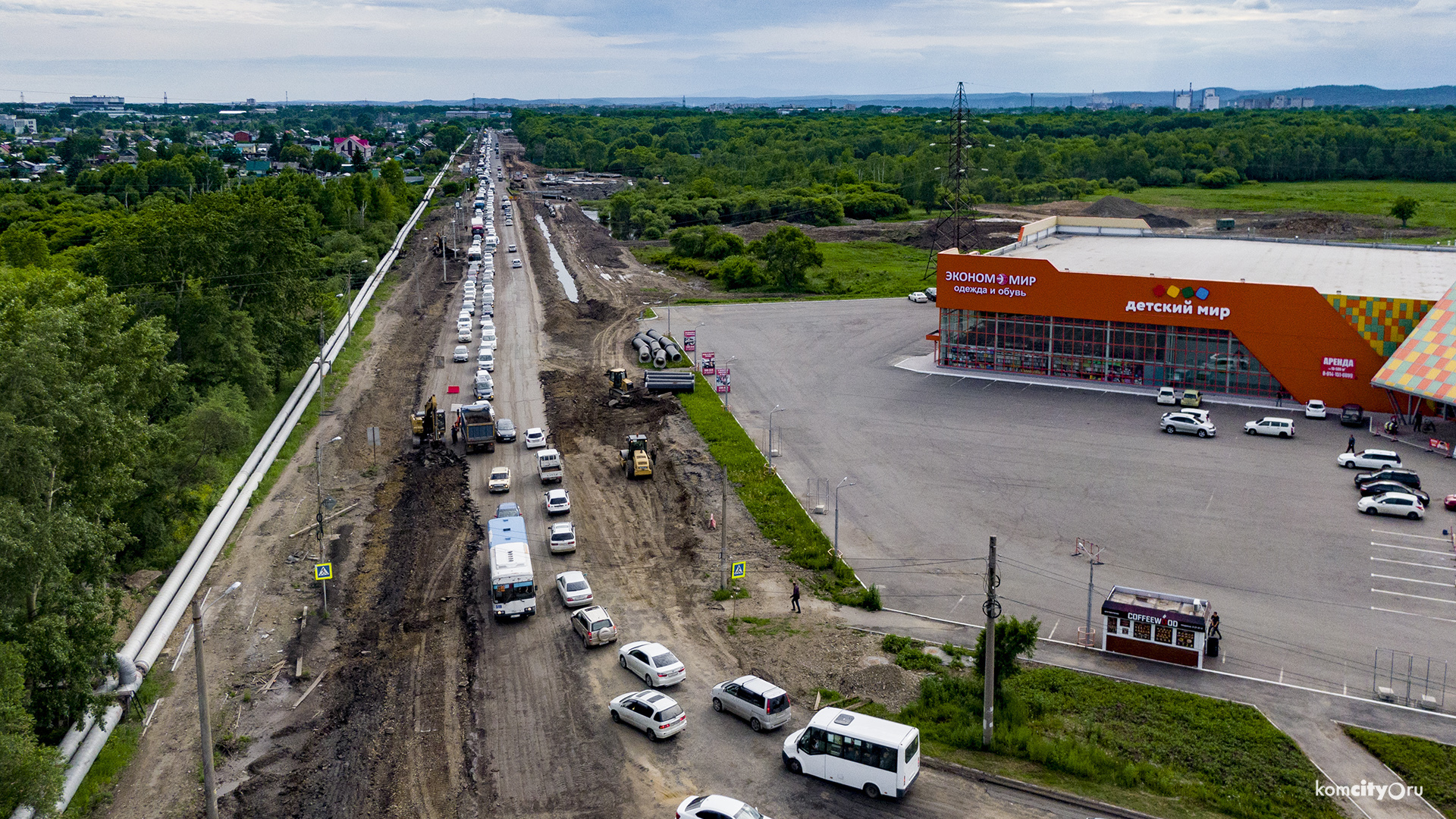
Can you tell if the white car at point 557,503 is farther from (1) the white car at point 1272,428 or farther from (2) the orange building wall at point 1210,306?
(1) the white car at point 1272,428

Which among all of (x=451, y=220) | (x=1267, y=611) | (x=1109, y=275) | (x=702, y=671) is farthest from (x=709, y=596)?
(x=451, y=220)

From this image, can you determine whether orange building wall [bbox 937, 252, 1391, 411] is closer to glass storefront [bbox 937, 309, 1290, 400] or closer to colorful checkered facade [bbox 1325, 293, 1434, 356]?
colorful checkered facade [bbox 1325, 293, 1434, 356]

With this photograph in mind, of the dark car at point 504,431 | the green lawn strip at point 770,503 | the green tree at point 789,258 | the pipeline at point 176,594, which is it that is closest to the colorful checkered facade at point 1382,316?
the green lawn strip at point 770,503

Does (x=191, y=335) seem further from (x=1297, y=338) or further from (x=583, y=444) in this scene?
(x=1297, y=338)

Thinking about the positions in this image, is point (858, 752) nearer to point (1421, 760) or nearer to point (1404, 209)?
point (1421, 760)

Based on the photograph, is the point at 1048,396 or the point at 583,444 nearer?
the point at 583,444

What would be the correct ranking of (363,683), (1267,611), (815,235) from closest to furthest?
1. (363,683)
2. (1267,611)
3. (815,235)

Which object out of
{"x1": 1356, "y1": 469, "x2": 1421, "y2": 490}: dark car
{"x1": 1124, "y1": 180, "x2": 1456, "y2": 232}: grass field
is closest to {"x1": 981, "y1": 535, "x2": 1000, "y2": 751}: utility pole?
{"x1": 1356, "y1": 469, "x2": 1421, "y2": 490}: dark car

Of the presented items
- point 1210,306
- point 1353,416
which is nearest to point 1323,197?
point 1210,306
